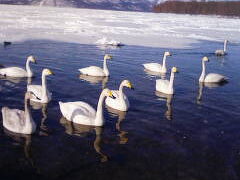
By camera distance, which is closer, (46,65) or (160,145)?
(160,145)

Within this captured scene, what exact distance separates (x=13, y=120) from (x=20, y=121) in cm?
17

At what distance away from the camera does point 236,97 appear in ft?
43.8

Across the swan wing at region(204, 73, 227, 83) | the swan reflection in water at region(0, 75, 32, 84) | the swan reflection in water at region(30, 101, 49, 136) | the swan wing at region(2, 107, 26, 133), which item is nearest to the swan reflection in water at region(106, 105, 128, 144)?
the swan reflection in water at region(30, 101, 49, 136)

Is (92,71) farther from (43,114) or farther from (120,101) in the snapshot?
(43,114)

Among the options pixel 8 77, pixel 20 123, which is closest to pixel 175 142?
pixel 20 123

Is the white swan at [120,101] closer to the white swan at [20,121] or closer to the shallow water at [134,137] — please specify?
the shallow water at [134,137]

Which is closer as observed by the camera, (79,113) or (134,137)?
(134,137)

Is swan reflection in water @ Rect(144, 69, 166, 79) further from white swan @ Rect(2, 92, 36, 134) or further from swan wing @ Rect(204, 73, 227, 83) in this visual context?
white swan @ Rect(2, 92, 36, 134)

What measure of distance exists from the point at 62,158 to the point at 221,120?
490 centimetres

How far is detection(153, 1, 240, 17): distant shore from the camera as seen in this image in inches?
3472

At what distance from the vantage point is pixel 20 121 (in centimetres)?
897

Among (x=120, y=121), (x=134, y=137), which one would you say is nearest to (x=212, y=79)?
(x=120, y=121)

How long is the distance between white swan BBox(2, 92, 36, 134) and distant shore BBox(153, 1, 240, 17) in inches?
3275

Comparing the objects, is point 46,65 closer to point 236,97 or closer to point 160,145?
point 236,97
